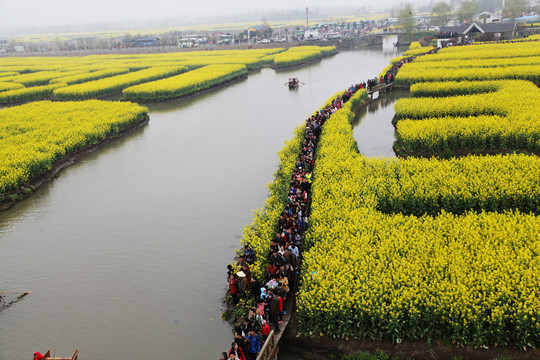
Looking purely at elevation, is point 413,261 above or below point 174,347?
above

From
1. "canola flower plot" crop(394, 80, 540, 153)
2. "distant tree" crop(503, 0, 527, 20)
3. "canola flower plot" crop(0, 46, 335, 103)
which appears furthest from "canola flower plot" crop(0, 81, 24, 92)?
"distant tree" crop(503, 0, 527, 20)

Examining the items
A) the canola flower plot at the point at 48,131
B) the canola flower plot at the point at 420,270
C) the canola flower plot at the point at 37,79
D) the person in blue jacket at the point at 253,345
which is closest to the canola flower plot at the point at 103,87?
the canola flower plot at the point at 48,131

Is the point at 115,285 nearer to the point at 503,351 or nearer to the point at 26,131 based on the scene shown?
the point at 503,351

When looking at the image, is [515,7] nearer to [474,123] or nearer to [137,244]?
[474,123]

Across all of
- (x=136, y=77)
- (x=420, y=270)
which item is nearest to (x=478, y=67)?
(x=420, y=270)

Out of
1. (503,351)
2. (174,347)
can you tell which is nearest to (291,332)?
(174,347)

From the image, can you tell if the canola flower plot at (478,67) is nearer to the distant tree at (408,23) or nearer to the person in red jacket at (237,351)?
the person in red jacket at (237,351)

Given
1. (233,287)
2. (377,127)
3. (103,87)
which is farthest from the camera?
(103,87)
